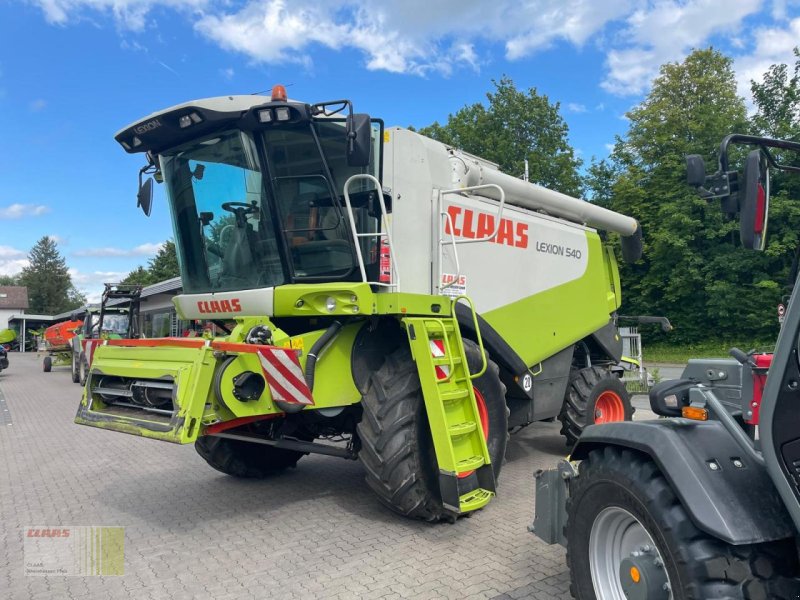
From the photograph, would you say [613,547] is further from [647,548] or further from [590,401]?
[590,401]

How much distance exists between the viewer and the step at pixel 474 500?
4.23 meters

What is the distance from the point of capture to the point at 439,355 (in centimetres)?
456

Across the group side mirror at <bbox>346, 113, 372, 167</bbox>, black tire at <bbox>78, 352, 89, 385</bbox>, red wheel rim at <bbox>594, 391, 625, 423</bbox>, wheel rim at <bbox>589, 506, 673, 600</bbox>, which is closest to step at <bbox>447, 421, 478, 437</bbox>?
wheel rim at <bbox>589, 506, 673, 600</bbox>

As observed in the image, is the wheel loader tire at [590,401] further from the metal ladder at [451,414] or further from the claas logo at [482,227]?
the metal ladder at [451,414]

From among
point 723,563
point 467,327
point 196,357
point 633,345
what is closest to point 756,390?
point 723,563

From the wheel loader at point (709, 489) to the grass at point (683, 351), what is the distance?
20946 mm

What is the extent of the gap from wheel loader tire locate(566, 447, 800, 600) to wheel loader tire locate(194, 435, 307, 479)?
10.8 feet

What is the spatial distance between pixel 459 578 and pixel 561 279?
3915 mm

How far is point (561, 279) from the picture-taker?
22.2 ft

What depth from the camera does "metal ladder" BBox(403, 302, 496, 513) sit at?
4.26 m

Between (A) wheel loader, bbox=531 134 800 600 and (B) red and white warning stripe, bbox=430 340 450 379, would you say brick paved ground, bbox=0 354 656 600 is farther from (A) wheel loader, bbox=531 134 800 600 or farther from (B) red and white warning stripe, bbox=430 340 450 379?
(B) red and white warning stripe, bbox=430 340 450 379

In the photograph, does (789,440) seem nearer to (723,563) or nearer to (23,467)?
(723,563)

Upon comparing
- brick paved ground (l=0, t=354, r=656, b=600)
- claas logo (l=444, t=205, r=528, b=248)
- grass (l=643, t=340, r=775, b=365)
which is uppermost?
claas logo (l=444, t=205, r=528, b=248)

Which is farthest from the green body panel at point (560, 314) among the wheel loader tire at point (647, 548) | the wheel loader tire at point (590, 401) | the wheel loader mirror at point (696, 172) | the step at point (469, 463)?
the wheel loader mirror at point (696, 172)
